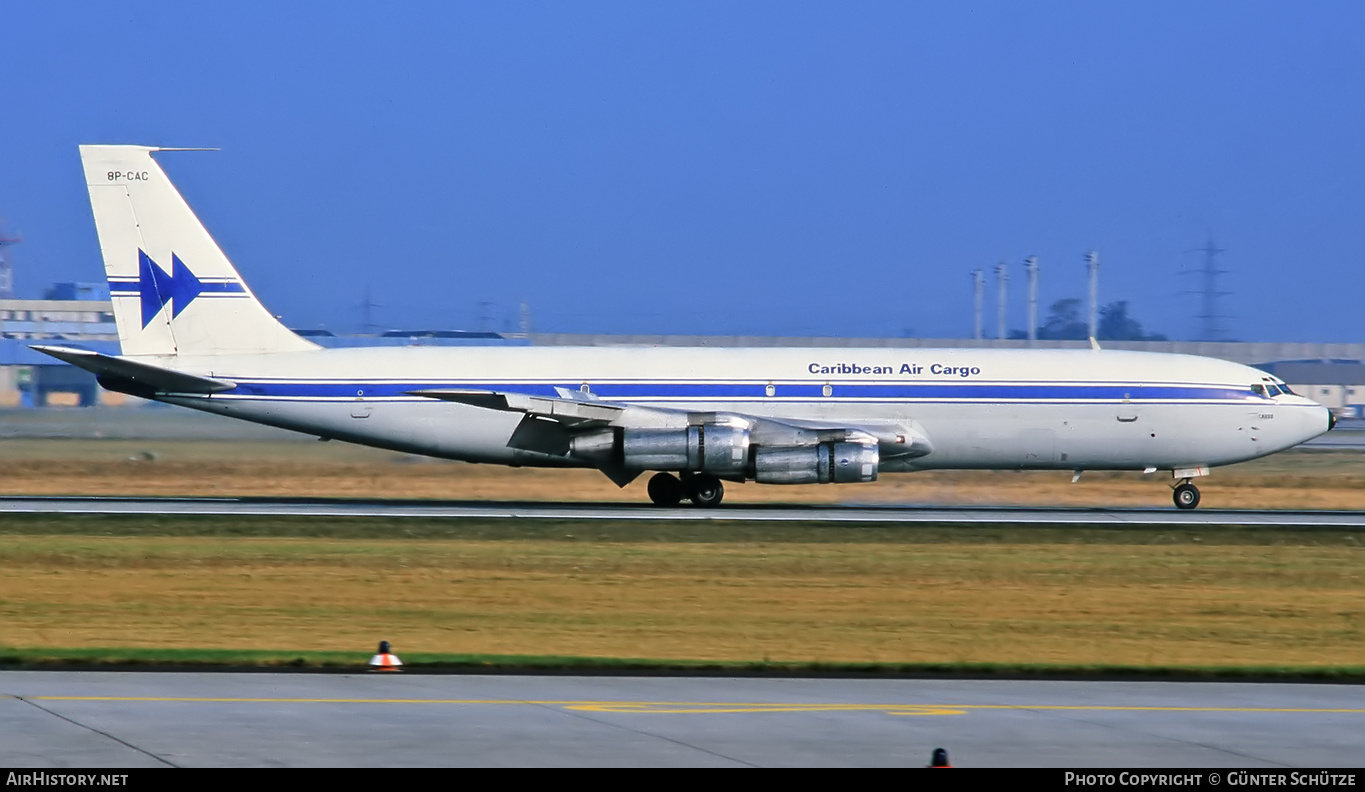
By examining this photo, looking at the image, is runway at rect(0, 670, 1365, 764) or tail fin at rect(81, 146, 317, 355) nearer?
runway at rect(0, 670, 1365, 764)

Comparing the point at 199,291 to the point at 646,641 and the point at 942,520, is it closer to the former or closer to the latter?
the point at 942,520

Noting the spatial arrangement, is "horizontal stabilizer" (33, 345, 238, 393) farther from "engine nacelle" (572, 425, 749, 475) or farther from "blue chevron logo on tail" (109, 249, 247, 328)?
"engine nacelle" (572, 425, 749, 475)

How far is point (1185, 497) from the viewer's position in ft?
129

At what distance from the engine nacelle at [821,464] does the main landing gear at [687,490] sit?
80.9 inches

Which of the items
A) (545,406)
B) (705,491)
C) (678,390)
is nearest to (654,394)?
(678,390)

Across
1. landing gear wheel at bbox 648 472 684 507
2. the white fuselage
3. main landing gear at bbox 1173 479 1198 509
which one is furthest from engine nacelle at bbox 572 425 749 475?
main landing gear at bbox 1173 479 1198 509

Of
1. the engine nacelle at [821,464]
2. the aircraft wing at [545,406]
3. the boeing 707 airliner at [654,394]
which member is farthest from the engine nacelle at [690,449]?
the aircraft wing at [545,406]

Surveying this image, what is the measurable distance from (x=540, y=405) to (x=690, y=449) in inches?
137

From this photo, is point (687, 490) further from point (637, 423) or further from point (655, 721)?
point (655, 721)

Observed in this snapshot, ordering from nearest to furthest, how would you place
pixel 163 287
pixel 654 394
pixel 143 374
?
1. pixel 143 374
2. pixel 654 394
3. pixel 163 287

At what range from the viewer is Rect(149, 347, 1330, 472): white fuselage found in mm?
37531

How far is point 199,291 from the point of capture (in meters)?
38.5

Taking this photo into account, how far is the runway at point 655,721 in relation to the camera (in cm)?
1084

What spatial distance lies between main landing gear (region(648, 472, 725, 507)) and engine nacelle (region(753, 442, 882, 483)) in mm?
2054
